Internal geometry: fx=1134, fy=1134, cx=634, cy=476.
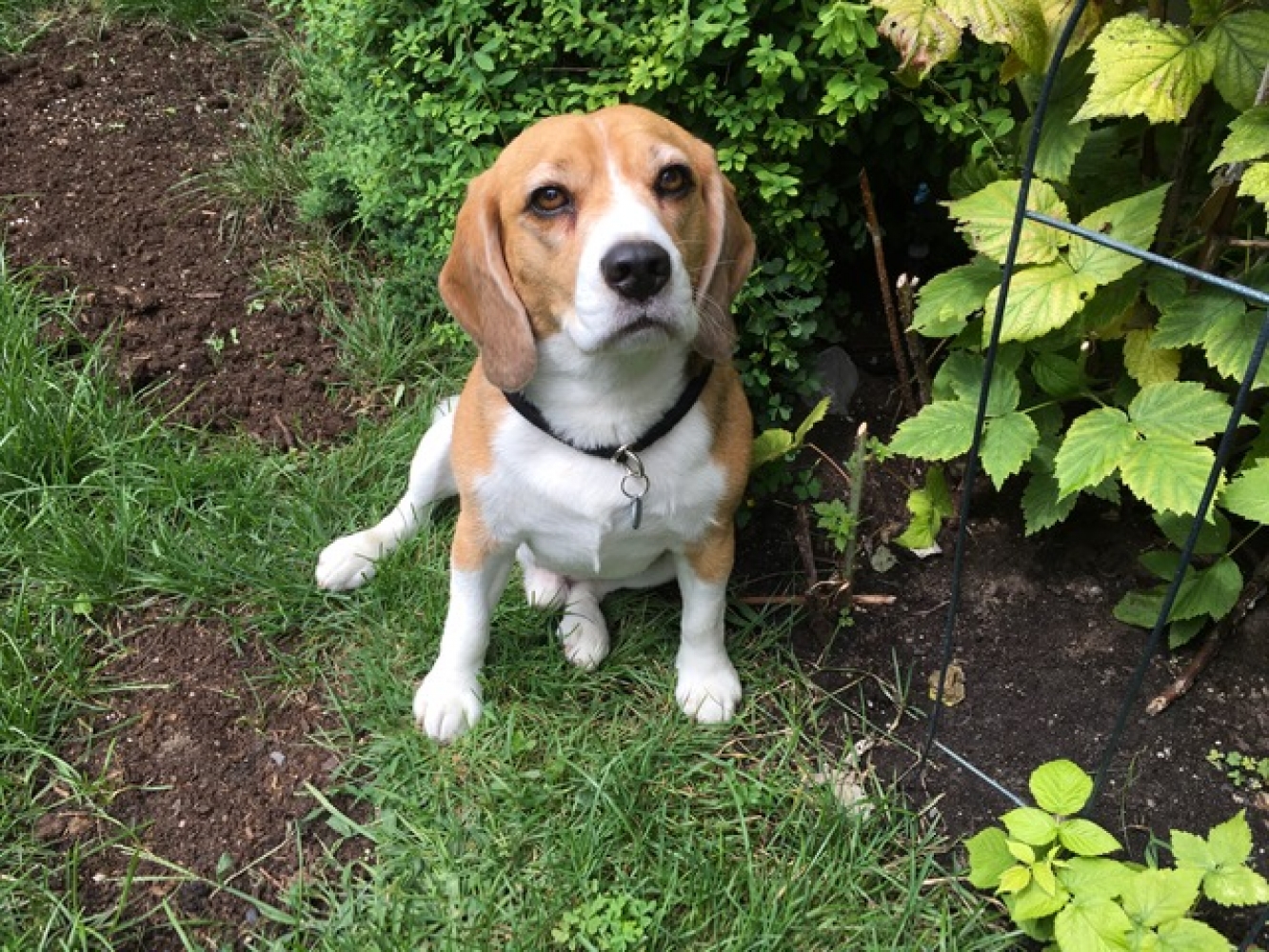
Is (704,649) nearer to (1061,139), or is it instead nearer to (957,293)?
(957,293)

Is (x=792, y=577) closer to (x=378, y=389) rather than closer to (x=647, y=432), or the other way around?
(x=647, y=432)

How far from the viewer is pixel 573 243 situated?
2393mm

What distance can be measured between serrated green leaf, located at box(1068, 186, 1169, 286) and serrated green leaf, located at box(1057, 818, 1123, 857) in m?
1.19

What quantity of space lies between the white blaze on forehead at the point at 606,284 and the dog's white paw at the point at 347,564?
1.35 meters

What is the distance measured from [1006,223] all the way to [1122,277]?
0.32 metres

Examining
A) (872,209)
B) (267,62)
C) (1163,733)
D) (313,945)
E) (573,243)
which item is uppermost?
(573,243)

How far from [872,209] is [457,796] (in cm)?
196

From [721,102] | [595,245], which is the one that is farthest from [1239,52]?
[595,245]

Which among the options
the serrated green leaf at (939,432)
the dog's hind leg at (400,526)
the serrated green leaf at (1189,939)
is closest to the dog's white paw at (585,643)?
the dog's hind leg at (400,526)

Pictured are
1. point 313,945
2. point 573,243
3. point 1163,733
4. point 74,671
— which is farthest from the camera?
point 74,671

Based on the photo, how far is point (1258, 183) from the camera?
2.23m

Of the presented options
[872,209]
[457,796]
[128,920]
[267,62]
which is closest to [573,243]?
[872,209]

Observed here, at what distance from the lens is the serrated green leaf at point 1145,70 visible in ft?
7.43

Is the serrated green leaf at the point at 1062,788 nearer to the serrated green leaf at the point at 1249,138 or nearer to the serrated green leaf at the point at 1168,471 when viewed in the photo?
the serrated green leaf at the point at 1168,471
